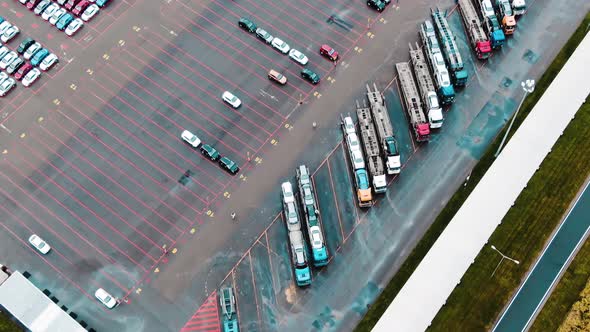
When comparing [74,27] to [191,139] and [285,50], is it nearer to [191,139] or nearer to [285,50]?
[191,139]

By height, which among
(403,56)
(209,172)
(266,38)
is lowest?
(209,172)

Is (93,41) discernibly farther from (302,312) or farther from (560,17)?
(560,17)

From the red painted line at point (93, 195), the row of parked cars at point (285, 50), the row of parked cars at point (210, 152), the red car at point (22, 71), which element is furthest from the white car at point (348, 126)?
the red car at point (22, 71)

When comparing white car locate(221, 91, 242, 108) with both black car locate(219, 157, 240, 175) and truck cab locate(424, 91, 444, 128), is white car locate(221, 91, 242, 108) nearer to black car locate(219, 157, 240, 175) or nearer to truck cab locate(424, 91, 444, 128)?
black car locate(219, 157, 240, 175)

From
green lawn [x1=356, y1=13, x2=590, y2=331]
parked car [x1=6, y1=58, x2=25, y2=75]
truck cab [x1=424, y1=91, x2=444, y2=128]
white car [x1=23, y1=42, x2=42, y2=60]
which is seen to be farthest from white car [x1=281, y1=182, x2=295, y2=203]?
parked car [x1=6, y1=58, x2=25, y2=75]

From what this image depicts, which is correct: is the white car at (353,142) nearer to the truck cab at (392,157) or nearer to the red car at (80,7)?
the truck cab at (392,157)

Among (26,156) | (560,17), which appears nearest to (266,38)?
(26,156)
